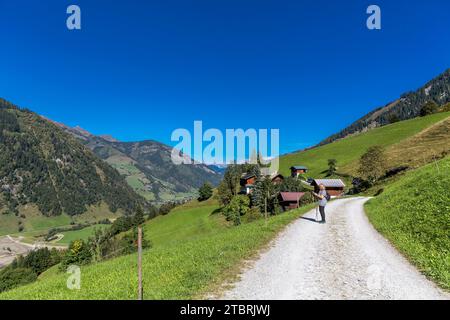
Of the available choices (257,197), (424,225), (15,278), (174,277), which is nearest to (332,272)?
(174,277)

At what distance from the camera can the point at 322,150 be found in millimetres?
173875

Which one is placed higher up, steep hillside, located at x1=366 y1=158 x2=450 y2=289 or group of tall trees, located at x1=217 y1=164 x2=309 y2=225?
group of tall trees, located at x1=217 y1=164 x2=309 y2=225

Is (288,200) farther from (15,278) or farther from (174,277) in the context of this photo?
(15,278)

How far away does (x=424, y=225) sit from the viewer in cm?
1866

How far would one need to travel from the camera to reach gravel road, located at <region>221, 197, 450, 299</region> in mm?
10117

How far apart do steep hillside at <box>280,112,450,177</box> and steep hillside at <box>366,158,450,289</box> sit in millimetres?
71923

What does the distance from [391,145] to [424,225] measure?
12356cm

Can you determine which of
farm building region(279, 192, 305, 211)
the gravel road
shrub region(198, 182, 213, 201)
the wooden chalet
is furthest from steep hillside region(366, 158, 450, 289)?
shrub region(198, 182, 213, 201)

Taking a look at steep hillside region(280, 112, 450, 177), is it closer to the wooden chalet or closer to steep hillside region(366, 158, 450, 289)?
the wooden chalet

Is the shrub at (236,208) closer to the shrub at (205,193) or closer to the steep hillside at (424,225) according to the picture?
the shrub at (205,193)
